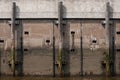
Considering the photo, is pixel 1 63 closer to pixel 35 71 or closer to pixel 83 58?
pixel 35 71

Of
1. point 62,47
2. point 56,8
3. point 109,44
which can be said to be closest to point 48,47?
point 62,47

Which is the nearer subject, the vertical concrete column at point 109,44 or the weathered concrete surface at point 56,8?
the vertical concrete column at point 109,44

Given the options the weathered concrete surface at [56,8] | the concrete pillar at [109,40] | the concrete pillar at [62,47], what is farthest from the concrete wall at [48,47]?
the weathered concrete surface at [56,8]

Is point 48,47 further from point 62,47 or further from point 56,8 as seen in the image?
point 56,8

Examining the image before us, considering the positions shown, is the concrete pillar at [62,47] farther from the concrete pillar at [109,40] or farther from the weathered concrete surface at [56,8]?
the concrete pillar at [109,40]

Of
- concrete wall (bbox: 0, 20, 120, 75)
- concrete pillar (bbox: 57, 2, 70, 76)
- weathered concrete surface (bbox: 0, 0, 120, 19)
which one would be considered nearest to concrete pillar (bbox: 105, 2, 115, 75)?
concrete wall (bbox: 0, 20, 120, 75)

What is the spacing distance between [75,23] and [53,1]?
2.41 meters

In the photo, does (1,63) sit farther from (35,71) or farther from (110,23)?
(110,23)

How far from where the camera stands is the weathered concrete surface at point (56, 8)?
31703mm

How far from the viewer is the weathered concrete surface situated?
3170 cm

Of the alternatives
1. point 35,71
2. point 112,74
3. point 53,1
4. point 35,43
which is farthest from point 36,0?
point 112,74

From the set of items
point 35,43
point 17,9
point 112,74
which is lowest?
point 112,74

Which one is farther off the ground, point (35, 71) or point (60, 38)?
point (60, 38)

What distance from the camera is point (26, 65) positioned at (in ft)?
104
